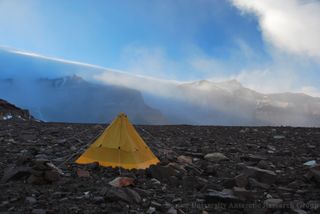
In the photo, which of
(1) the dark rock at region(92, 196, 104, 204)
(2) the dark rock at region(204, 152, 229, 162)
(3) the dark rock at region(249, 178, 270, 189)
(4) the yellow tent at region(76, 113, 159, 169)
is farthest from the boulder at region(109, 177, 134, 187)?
(2) the dark rock at region(204, 152, 229, 162)

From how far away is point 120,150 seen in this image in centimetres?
938

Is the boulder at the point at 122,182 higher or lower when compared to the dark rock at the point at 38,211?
higher

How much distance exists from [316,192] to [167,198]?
8.72 feet

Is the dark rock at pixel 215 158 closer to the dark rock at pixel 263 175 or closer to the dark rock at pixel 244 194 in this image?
the dark rock at pixel 263 175

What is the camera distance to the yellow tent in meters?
9.28

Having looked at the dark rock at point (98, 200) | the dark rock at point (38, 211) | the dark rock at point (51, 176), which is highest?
the dark rock at point (51, 176)

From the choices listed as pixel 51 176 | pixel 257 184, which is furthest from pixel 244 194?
pixel 51 176

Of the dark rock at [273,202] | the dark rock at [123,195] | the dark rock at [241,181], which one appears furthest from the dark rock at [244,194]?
the dark rock at [123,195]

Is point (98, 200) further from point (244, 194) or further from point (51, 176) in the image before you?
point (244, 194)

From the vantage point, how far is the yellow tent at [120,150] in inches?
365

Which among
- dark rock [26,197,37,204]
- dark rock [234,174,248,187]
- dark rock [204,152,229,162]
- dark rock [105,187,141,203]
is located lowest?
dark rock [26,197,37,204]

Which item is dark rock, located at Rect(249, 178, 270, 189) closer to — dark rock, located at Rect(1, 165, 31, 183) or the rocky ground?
the rocky ground

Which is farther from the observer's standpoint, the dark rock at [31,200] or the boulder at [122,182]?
the boulder at [122,182]

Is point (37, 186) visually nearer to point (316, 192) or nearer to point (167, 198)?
point (167, 198)
